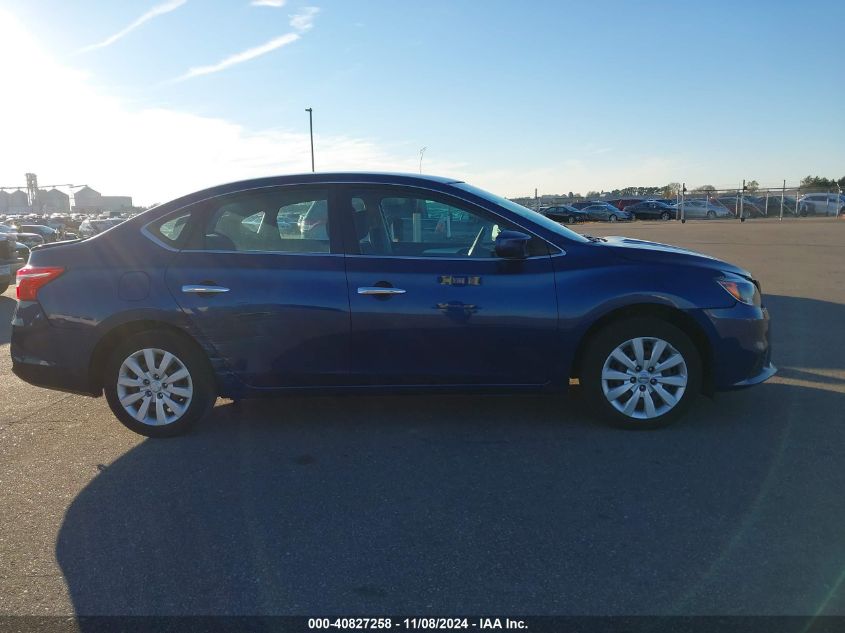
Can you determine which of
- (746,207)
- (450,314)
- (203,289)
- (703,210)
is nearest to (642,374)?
(450,314)

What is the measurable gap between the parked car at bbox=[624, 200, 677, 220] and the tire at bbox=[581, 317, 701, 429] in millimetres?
53157

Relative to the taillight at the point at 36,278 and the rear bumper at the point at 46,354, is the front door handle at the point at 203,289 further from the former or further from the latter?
the taillight at the point at 36,278

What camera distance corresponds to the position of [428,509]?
147 inches

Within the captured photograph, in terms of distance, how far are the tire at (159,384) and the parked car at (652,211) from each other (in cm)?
5426

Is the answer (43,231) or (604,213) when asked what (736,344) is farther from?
(604,213)

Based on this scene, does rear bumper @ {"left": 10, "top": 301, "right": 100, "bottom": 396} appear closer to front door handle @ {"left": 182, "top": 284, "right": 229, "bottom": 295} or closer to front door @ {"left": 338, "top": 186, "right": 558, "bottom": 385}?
front door handle @ {"left": 182, "top": 284, "right": 229, "bottom": 295}

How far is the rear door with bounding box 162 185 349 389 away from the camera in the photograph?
4.75 meters

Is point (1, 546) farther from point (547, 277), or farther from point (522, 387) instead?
point (547, 277)

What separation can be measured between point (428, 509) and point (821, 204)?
49.2 metres

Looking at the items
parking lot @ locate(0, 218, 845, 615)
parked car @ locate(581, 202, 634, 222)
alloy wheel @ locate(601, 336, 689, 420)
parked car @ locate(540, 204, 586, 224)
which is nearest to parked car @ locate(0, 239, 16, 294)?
parking lot @ locate(0, 218, 845, 615)

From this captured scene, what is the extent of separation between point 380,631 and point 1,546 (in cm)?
201

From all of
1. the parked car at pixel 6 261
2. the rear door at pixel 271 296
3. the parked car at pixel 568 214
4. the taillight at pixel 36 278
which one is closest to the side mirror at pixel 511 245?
the rear door at pixel 271 296

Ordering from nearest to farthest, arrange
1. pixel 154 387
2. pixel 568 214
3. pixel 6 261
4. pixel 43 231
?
pixel 154 387
pixel 6 261
pixel 43 231
pixel 568 214

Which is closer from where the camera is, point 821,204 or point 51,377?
point 51,377
